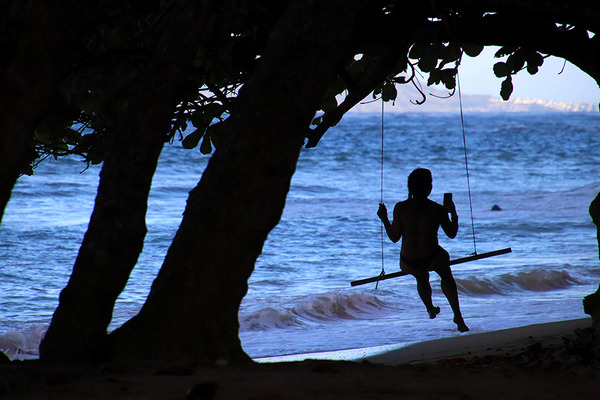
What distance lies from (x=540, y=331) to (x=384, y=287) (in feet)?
14.2

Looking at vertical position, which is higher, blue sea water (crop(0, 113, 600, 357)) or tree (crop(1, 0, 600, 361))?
tree (crop(1, 0, 600, 361))

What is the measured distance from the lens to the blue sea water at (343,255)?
765cm

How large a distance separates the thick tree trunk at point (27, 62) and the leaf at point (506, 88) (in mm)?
3457

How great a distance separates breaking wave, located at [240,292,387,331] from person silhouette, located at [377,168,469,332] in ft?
8.18

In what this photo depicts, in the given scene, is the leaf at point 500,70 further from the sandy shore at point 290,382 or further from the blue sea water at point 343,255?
the blue sea water at point 343,255

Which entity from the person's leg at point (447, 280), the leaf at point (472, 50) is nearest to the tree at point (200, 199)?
the leaf at point (472, 50)

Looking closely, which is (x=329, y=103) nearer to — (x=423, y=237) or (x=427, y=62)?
(x=427, y=62)

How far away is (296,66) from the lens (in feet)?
8.70

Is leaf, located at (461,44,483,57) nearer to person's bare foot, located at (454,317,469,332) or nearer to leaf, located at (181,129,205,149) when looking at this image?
leaf, located at (181,129,205,149)

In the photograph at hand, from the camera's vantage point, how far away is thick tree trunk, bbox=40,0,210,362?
2.67 metres

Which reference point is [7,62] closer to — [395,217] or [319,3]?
[319,3]

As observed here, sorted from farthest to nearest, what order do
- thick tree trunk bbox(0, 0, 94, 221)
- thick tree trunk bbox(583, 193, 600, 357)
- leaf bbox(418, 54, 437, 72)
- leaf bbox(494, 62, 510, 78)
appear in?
leaf bbox(494, 62, 510, 78) → leaf bbox(418, 54, 437, 72) → thick tree trunk bbox(583, 193, 600, 357) → thick tree trunk bbox(0, 0, 94, 221)

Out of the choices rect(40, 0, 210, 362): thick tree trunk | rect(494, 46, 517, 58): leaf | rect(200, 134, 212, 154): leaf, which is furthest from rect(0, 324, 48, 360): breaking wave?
rect(494, 46, 517, 58): leaf

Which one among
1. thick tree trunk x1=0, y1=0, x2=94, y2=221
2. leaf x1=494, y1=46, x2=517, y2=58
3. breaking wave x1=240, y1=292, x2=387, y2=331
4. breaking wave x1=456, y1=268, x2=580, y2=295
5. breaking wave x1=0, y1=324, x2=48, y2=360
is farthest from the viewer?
breaking wave x1=456, y1=268, x2=580, y2=295
